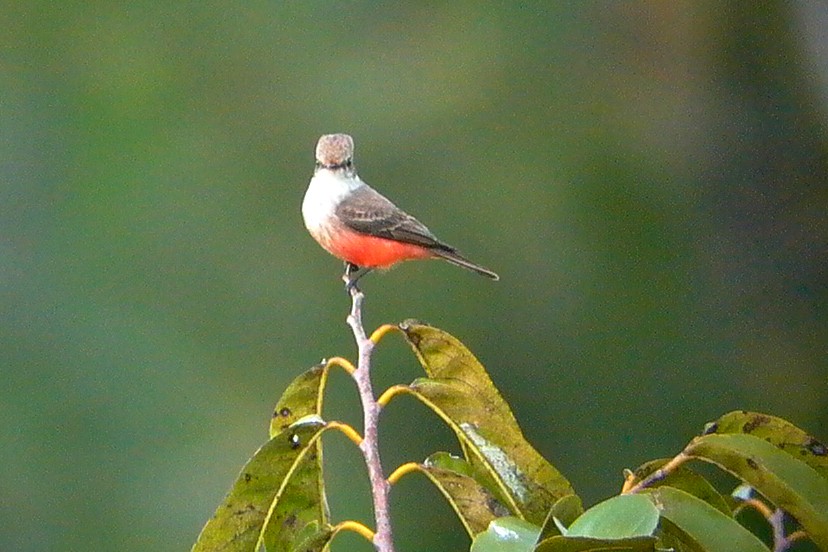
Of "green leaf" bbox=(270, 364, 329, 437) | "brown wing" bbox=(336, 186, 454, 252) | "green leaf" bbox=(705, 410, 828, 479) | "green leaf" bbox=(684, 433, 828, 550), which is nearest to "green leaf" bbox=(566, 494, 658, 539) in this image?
"green leaf" bbox=(684, 433, 828, 550)

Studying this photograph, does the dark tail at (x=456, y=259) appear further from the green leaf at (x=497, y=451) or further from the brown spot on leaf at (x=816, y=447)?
the brown spot on leaf at (x=816, y=447)

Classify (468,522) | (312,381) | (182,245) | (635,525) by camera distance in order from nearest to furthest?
(635,525)
(468,522)
(312,381)
(182,245)

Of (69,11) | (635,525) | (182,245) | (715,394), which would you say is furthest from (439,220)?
(635,525)

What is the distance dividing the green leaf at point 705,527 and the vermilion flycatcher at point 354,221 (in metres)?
0.71

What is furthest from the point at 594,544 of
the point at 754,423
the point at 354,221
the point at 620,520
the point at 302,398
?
the point at 354,221

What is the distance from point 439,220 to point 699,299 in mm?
423

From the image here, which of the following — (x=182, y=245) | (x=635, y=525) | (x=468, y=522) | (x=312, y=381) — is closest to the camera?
(x=635, y=525)

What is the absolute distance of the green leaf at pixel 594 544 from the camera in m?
0.66

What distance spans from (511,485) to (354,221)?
1.76 feet

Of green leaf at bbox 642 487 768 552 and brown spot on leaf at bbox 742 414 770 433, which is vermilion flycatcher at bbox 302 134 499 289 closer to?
brown spot on leaf at bbox 742 414 770 433

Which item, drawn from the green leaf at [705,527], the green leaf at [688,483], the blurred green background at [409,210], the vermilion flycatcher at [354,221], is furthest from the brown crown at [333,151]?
the green leaf at [705,527]

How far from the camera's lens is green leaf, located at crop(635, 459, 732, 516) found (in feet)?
3.10

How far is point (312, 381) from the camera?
106 centimetres

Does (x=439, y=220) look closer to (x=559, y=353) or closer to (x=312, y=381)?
(x=559, y=353)
